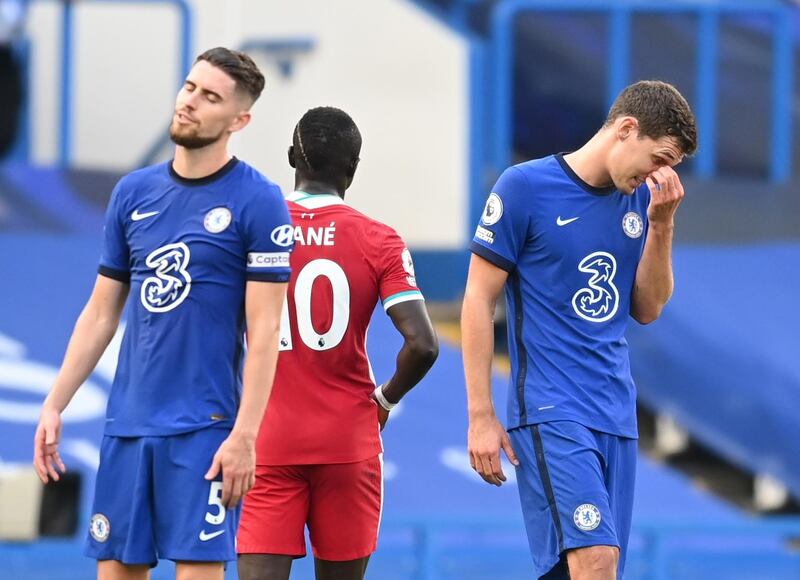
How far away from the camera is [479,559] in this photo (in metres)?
8.83

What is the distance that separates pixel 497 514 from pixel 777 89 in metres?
4.53

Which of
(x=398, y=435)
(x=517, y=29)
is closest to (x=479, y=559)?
(x=398, y=435)

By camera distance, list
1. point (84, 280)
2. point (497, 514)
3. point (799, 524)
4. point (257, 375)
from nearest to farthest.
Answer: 1. point (257, 375)
2. point (799, 524)
3. point (497, 514)
4. point (84, 280)

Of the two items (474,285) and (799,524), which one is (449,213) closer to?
(799,524)

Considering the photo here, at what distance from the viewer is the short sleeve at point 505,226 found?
4668 millimetres

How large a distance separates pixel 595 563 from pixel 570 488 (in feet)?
0.72

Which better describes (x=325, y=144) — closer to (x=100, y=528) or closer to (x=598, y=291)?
(x=598, y=291)

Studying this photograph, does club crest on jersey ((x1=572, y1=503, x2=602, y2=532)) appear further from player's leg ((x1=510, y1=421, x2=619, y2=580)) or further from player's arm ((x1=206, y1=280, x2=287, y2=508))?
player's arm ((x1=206, y1=280, x2=287, y2=508))

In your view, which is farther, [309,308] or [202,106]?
[309,308]

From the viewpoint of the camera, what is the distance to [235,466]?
4168 millimetres

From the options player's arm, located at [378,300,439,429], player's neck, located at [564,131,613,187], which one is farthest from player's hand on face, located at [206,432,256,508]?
player's neck, located at [564,131,613,187]

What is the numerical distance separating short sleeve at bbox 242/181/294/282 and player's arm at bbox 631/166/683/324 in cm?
109

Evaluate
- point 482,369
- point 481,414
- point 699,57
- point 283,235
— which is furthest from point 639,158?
point 699,57

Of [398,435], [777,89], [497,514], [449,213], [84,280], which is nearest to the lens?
[497,514]
